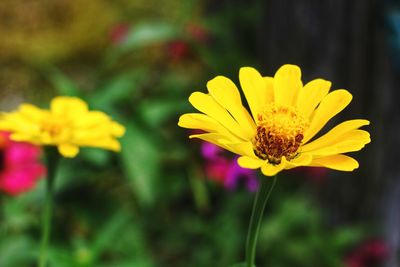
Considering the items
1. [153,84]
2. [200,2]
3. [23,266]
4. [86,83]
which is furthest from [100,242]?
[200,2]

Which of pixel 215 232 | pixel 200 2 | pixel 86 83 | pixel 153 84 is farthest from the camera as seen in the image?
pixel 200 2

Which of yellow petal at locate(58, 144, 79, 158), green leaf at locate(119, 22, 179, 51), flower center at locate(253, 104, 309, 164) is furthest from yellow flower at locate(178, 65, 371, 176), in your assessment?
green leaf at locate(119, 22, 179, 51)

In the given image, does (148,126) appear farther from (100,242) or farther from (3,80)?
(3,80)

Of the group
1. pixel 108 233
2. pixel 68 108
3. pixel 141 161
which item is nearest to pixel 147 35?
pixel 141 161

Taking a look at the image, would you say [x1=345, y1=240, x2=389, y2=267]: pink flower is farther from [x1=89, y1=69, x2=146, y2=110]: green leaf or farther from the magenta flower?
[x1=89, y1=69, x2=146, y2=110]: green leaf

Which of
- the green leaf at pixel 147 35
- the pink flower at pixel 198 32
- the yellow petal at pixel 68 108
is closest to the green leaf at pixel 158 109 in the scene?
the green leaf at pixel 147 35

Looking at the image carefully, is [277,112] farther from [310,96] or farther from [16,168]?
[16,168]
